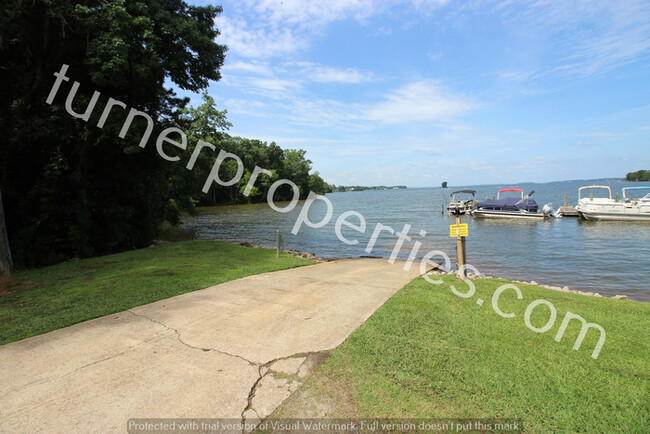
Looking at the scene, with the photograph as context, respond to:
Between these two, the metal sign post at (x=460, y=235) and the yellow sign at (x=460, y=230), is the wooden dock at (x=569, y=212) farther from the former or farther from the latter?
the yellow sign at (x=460, y=230)

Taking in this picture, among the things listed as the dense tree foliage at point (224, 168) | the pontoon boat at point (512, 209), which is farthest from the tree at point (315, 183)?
the pontoon boat at point (512, 209)

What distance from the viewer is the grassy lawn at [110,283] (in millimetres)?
5148

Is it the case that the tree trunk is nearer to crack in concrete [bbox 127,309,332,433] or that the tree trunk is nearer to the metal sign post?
crack in concrete [bbox 127,309,332,433]

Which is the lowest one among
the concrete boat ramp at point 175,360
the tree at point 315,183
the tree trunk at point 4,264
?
the tree trunk at point 4,264

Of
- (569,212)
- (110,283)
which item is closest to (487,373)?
(110,283)

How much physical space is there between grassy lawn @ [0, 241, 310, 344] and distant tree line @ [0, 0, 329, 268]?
2135 mm

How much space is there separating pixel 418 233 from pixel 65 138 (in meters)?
22.6

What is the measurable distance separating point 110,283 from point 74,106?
7.14 meters

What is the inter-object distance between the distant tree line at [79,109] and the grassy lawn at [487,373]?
413 inches

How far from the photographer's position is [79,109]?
1062 centimetres

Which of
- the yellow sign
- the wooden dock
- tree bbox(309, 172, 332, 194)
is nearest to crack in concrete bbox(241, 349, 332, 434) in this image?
the yellow sign

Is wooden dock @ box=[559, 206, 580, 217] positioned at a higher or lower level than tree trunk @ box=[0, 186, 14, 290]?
higher

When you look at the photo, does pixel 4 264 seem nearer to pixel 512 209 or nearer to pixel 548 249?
pixel 548 249

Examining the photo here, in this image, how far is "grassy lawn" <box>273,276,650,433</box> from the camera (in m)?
2.82
